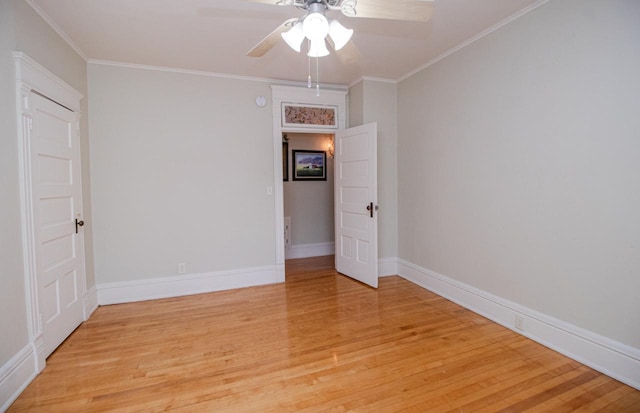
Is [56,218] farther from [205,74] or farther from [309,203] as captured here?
[309,203]

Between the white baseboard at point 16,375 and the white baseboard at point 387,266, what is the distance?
3507 mm

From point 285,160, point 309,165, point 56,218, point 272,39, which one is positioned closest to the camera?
point 272,39

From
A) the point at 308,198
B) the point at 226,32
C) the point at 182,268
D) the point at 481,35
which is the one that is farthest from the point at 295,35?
the point at 308,198

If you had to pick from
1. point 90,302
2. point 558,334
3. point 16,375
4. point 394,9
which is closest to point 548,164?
point 558,334

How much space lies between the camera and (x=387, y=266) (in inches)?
167

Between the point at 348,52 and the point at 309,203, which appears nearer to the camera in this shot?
the point at 348,52

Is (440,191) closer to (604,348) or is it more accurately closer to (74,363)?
(604,348)

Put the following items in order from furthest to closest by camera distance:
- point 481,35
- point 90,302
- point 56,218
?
point 90,302 → point 481,35 → point 56,218

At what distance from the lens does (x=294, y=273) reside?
454 centimetres

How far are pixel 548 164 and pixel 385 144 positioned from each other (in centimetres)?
206

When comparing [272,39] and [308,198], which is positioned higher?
[272,39]

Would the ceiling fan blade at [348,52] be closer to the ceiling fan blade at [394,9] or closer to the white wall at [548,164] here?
the ceiling fan blade at [394,9]

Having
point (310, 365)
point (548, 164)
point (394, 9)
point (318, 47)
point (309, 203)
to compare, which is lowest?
point (310, 365)

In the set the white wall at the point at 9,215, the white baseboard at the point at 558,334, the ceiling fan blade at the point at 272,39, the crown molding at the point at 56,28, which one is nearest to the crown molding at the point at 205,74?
the crown molding at the point at 56,28
